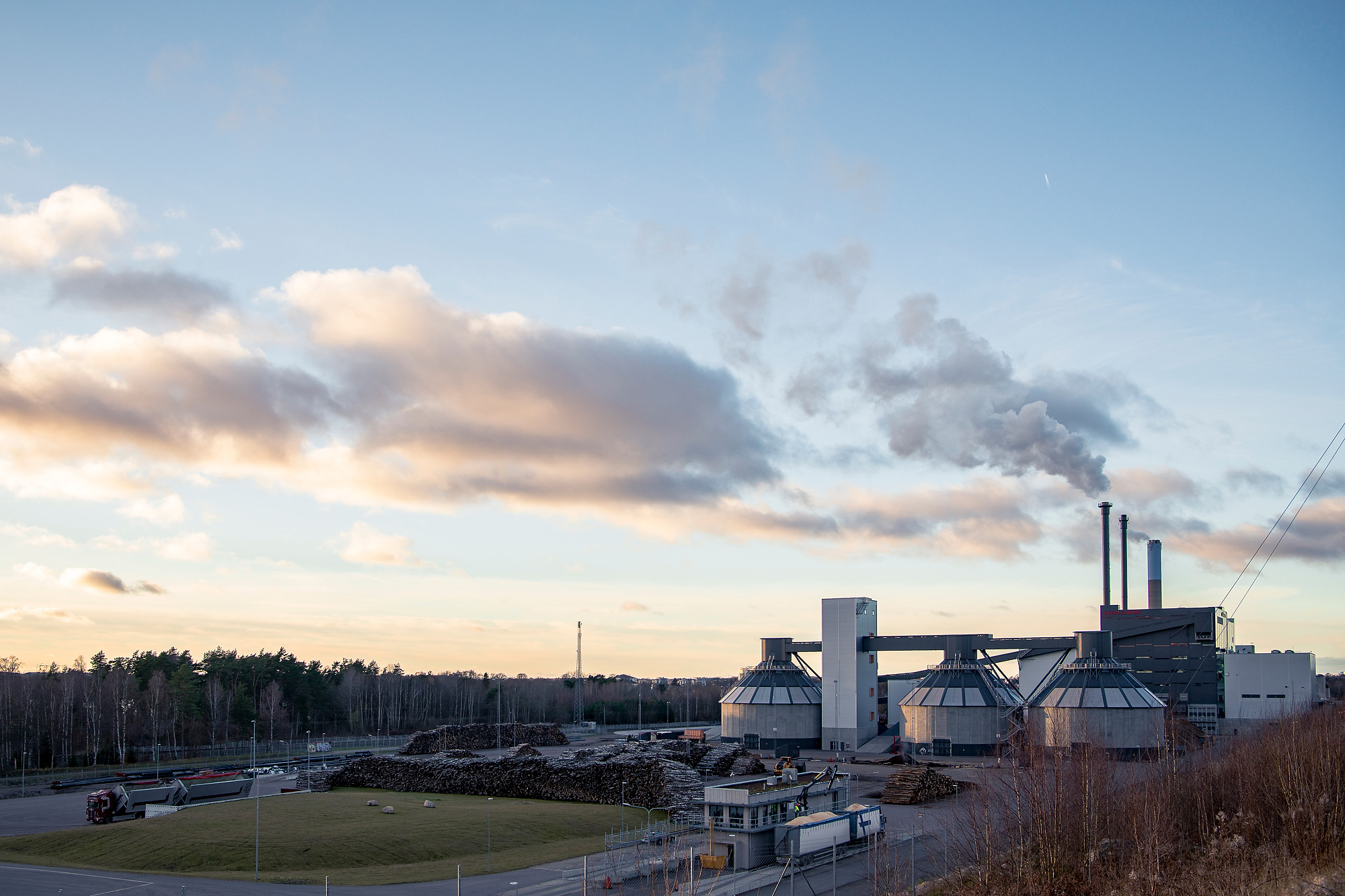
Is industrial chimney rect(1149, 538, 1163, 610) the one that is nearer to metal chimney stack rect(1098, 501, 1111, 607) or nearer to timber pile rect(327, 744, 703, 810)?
metal chimney stack rect(1098, 501, 1111, 607)

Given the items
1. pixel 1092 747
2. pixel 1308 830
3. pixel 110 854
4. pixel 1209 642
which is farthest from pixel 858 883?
pixel 1209 642

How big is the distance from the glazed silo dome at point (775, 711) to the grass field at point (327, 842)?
37.4m

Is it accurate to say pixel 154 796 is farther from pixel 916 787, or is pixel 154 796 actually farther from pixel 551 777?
pixel 916 787

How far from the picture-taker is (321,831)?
47.7 metres

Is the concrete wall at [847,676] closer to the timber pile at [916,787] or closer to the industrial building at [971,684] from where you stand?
the industrial building at [971,684]

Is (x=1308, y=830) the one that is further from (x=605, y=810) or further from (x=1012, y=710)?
(x=1012, y=710)

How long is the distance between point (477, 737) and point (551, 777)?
3475 centimetres

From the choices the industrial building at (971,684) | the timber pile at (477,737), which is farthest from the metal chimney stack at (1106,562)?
the timber pile at (477,737)

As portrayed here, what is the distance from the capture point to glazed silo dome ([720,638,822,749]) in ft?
300

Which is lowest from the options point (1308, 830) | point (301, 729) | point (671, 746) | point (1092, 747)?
point (301, 729)

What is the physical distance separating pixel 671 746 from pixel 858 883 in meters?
41.5

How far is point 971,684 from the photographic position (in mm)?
85250

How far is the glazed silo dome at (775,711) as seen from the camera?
91.6 m

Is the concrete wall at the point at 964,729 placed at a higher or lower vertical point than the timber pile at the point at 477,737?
higher
